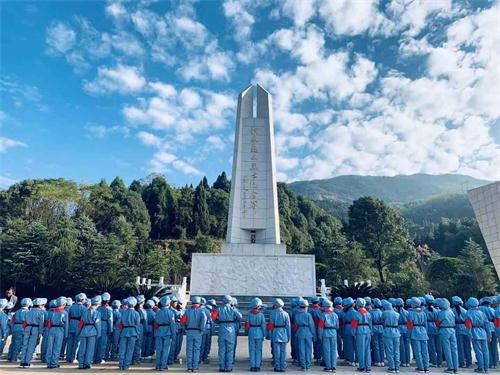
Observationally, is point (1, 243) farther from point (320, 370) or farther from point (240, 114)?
point (320, 370)

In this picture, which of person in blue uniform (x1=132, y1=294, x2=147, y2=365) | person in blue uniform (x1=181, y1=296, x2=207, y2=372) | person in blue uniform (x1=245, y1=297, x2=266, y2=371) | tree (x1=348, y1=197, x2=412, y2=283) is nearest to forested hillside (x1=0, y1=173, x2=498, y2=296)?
tree (x1=348, y1=197, x2=412, y2=283)

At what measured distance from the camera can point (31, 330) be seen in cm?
660

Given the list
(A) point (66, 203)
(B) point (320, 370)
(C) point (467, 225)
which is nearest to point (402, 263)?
(C) point (467, 225)

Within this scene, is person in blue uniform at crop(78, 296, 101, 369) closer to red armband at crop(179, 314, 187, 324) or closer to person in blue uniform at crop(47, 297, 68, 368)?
person in blue uniform at crop(47, 297, 68, 368)

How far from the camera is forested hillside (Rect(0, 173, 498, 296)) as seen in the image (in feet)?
61.8

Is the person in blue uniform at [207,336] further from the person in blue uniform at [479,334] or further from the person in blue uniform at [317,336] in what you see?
the person in blue uniform at [479,334]

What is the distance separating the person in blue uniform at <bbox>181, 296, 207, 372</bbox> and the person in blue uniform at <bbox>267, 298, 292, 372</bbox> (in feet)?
3.79

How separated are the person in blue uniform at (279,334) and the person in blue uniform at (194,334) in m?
1.15

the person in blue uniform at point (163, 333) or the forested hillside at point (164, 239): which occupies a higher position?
the forested hillside at point (164, 239)

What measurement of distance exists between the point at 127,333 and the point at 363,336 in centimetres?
401

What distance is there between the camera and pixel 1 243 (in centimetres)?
1908

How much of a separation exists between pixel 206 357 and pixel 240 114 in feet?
28.8

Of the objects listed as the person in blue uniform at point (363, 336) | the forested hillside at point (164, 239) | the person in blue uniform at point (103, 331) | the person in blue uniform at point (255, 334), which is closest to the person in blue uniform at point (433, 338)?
the person in blue uniform at point (363, 336)

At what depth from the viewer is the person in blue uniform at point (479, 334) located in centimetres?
662
